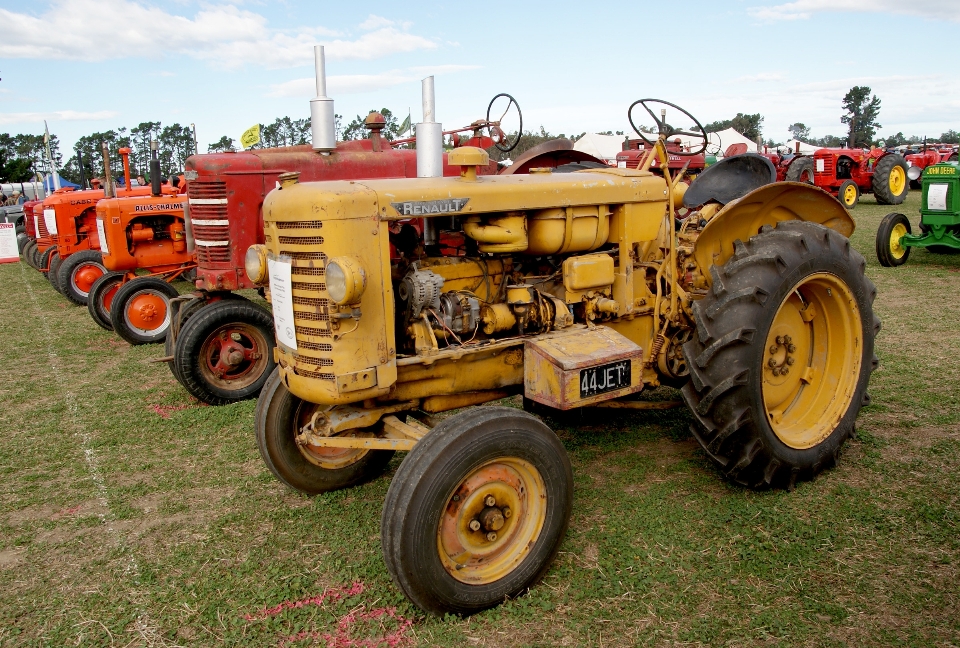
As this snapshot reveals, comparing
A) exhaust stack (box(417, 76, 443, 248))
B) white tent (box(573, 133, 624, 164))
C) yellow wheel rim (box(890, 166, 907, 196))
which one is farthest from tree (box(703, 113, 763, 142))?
exhaust stack (box(417, 76, 443, 248))

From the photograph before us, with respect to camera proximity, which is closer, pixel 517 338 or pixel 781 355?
pixel 517 338

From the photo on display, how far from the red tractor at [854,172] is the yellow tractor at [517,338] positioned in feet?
49.1

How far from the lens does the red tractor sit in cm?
1772

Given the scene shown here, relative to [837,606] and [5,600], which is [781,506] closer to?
[837,606]

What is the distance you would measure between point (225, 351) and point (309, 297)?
2883 millimetres

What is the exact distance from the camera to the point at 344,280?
8.79 feet

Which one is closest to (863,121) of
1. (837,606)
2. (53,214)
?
(53,214)

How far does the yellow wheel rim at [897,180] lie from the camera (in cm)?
1823

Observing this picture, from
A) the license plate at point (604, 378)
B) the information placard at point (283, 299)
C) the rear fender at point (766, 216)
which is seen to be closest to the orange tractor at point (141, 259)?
the information placard at point (283, 299)

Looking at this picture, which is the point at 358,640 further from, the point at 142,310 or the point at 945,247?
the point at 945,247

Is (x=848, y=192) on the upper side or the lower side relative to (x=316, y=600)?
upper

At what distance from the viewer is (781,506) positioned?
3.41 metres

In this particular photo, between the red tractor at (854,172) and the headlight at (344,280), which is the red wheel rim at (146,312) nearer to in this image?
the headlight at (344,280)

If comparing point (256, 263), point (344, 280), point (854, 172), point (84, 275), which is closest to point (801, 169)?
point (854, 172)
